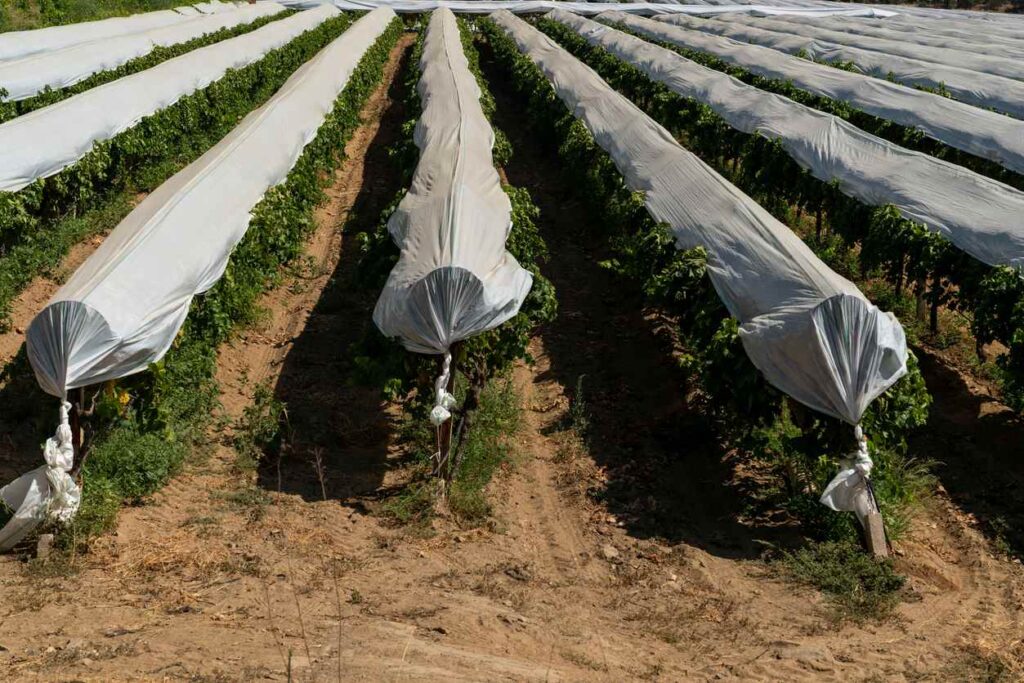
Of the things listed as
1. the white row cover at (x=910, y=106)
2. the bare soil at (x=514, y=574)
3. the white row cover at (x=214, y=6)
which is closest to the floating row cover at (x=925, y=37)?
the white row cover at (x=910, y=106)

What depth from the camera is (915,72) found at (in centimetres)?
2052

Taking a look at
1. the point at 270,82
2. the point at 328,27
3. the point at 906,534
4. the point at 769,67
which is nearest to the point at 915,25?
the point at 769,67

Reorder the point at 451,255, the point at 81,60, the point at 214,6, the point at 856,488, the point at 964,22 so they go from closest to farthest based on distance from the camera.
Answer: the point at 856,488
the point at 451,255
the point at 81,60
the point at 214,6
the point at 964,22

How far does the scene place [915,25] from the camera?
33.1m

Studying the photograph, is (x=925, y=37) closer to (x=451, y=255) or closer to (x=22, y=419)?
(x=451, y=255)

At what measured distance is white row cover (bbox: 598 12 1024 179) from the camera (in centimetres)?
1376

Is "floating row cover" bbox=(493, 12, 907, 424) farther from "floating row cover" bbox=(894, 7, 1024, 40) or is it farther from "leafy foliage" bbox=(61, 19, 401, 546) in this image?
"floating row cover" bbox=(894, 7, 1024, 40)

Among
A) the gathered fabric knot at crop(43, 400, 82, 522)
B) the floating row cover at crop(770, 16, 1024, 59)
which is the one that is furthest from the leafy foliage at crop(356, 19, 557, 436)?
the floating row cover at crop(770, 16, 1024, 59)

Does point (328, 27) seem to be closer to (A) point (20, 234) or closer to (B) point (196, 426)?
(A) point (20, 234)

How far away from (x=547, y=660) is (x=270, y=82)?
63.6 feet

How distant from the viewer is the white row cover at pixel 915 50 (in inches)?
833

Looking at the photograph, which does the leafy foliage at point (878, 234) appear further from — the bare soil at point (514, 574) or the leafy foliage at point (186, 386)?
the leafy foliage at point (186, 386)

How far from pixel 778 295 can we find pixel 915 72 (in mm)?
15104

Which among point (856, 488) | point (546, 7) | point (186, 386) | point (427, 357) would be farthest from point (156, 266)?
point (546, 7)
